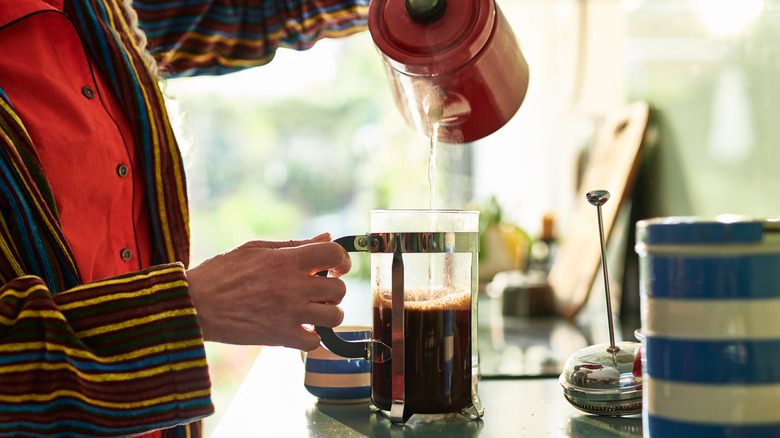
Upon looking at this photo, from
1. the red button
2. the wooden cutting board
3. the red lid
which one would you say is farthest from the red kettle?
the wooden cutting board

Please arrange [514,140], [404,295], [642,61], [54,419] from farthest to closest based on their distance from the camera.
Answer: [514,140]
[642,61]
[404,295]
[54,419]

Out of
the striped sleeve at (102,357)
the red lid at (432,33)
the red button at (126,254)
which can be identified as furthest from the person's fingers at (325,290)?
the red button at (126,254)

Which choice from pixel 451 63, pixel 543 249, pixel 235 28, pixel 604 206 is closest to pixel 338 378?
pixel 451 63

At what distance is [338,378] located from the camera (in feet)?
2.64

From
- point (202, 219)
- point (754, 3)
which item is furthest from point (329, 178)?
point (754, 3)

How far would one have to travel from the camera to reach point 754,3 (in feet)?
3.32

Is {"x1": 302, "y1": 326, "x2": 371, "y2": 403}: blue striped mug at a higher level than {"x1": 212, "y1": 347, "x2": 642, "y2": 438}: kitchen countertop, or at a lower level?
higher

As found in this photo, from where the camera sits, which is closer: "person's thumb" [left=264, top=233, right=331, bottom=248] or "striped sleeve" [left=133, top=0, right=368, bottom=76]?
"person's thumb" [left=264, top=233, right=331, bottom=248]

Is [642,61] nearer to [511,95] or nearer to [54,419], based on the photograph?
[511,95]

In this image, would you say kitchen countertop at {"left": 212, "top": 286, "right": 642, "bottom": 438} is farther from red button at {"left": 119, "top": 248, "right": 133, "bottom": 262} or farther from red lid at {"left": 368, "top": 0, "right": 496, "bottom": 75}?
red lid at {"left": 368, "top": 0, "right": 496, "bottom": 75}

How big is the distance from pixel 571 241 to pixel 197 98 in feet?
24.7

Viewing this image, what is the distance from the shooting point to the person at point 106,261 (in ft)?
2.00

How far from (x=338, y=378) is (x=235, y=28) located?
2.62 ft

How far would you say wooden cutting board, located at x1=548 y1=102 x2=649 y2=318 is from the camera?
4.91ft
